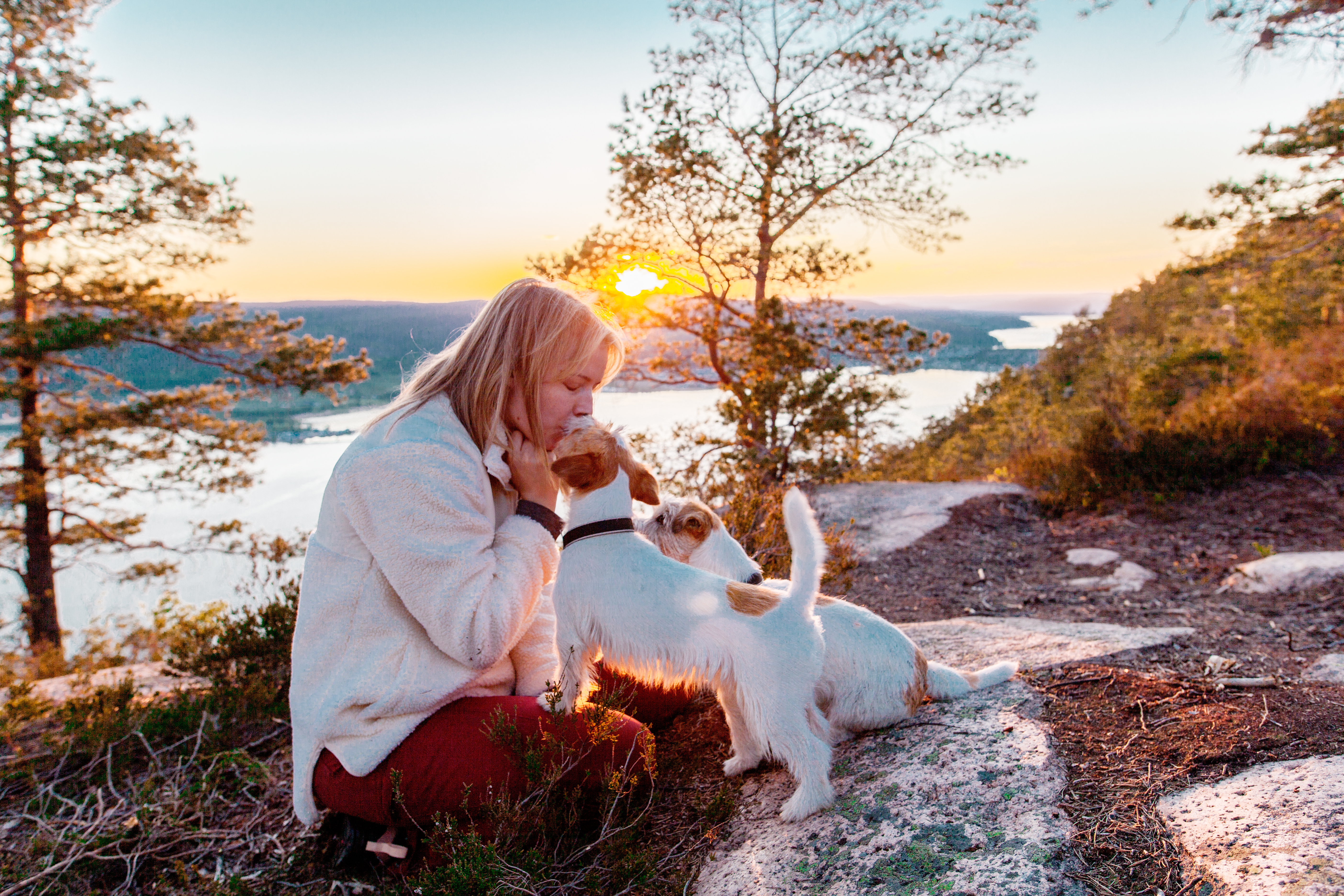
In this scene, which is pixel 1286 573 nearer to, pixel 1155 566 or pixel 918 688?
pixel 1155 566

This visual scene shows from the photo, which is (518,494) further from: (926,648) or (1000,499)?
(1000,499)

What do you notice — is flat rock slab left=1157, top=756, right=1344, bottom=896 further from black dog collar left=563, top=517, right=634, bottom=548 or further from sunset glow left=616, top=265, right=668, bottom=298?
sunset glow left=616, top=265, right=668, bottom=298

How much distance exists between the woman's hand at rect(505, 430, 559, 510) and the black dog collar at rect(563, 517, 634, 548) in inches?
9.5

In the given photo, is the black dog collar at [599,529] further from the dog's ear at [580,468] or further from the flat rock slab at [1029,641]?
the flat rock slab at [1029,641]

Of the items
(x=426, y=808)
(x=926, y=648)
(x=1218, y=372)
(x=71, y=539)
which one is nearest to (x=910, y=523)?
(x=926, y=648)

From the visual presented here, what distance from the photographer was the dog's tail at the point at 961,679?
8.13 feet

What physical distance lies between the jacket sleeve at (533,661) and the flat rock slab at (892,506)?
4573mm

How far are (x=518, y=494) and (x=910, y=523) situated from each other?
238 inches

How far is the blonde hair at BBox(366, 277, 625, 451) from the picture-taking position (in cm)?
228

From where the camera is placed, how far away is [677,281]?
7.64 m

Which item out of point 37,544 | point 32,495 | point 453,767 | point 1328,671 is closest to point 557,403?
point 453,767

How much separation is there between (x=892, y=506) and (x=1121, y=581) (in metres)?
2.64

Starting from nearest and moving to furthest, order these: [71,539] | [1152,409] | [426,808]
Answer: [426,808] < [71,539] < [1152,409]

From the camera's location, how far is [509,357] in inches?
89.6
